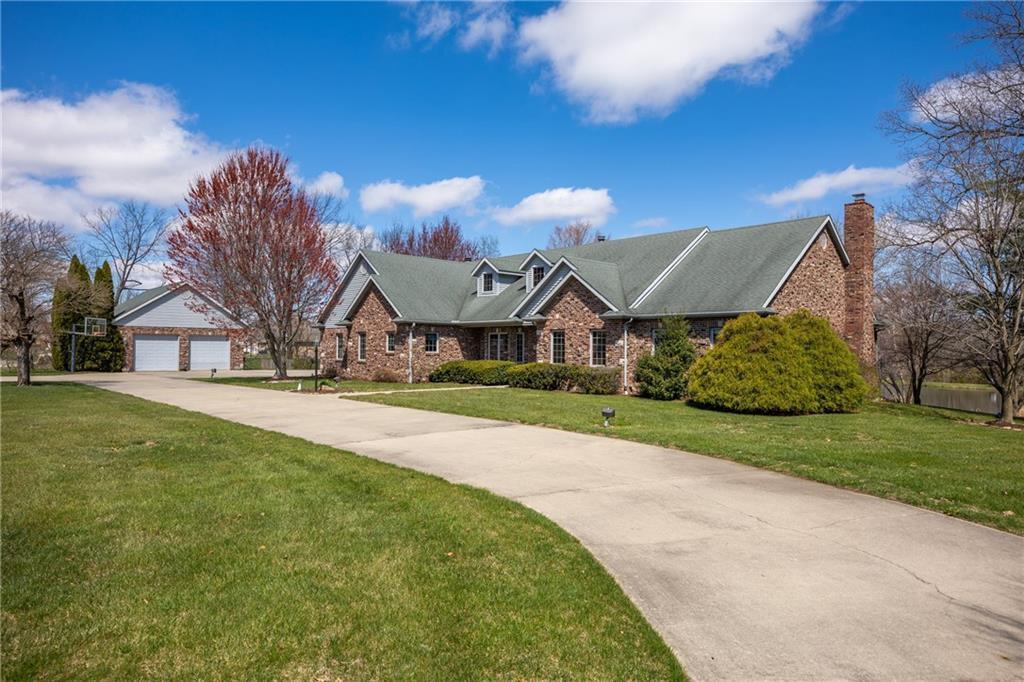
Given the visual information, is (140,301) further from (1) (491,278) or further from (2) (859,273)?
(2) (859,273)

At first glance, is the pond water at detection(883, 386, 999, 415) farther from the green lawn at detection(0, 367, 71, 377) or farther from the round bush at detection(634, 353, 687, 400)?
the green lawn at detection(0, 367, 71, 377)

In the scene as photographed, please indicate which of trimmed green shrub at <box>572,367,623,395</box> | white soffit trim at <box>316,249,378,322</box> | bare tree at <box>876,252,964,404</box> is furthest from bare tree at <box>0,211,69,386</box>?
bare tree at <box>876,252,964,404</box>

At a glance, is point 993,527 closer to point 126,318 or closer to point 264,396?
point 264,396

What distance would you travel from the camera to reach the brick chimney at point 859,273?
79.9 feet

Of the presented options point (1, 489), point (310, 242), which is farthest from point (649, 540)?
point (310, 242)

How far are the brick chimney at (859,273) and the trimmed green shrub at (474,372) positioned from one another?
45.3 feet

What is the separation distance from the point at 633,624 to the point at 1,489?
7327 millimetres

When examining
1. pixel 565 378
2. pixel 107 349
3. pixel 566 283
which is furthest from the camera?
pixel 107 349

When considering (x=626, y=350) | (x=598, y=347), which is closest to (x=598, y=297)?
(x=598, y=347)

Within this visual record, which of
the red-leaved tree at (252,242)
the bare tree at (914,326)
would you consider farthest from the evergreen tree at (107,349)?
the bare tree at (914,326)

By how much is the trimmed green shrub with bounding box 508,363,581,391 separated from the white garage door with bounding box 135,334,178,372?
28219mm

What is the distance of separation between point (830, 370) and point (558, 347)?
36.4ft

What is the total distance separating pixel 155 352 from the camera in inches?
1639

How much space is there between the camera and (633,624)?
4160 mm
